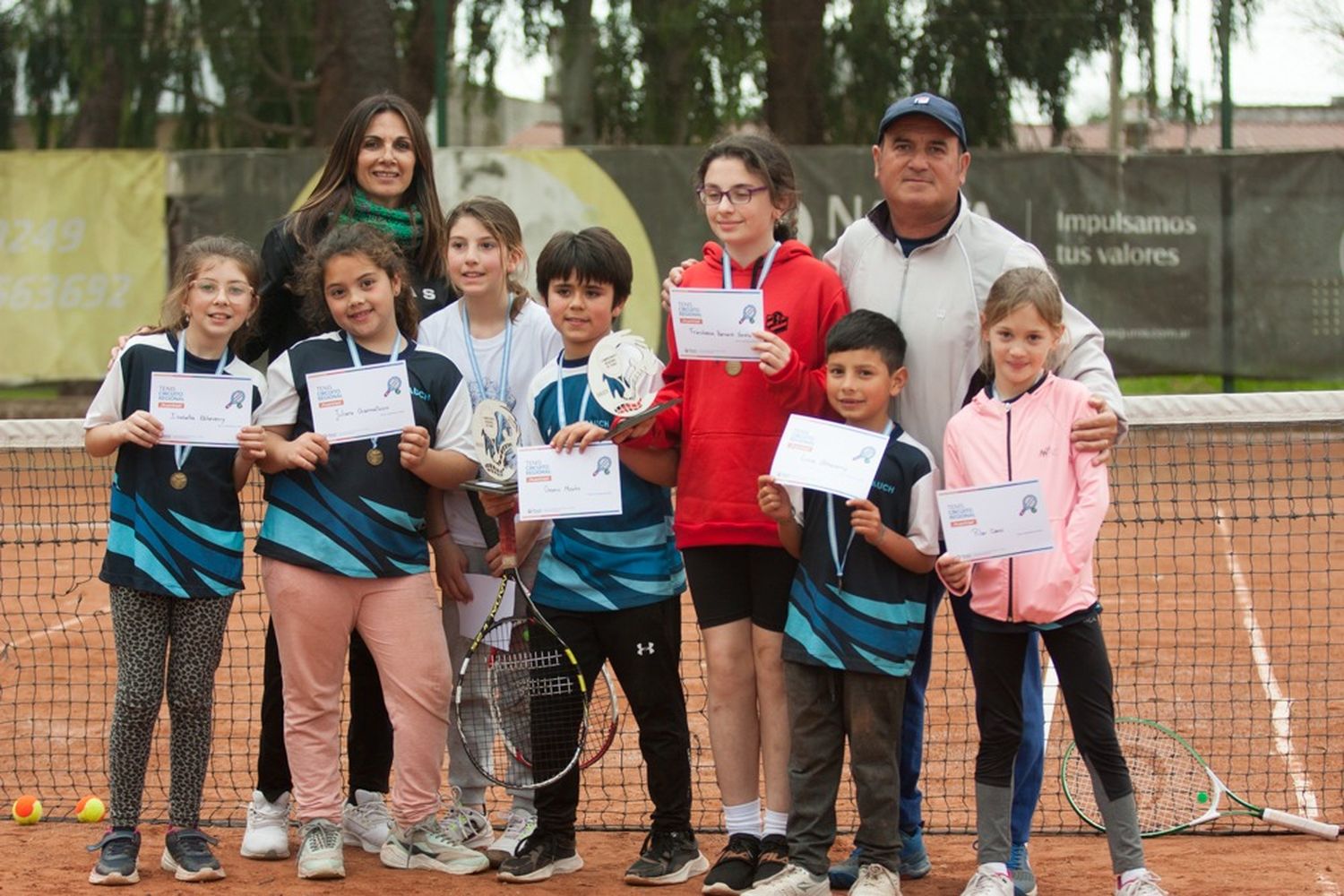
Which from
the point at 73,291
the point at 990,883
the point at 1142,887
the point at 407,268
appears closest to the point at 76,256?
the point at 73,291

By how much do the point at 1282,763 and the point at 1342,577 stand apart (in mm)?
3769

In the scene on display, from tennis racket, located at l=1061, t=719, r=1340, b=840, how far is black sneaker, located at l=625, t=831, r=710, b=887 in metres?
1.19

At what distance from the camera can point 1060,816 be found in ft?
17.2

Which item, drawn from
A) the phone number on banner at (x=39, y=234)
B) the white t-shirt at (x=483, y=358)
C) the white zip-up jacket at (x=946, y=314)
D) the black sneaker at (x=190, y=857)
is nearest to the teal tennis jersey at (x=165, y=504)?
the white t-shirt at (x=483, y=358)

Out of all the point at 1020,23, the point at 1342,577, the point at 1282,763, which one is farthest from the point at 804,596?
the point at 1020,23

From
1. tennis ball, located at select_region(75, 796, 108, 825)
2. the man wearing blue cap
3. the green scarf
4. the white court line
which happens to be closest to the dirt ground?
tennis ball, located at select_region(75, 796, 108, 825)

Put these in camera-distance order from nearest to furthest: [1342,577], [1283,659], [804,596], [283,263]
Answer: [804,596]
[283,263]
[1283,659]
[1342,577]

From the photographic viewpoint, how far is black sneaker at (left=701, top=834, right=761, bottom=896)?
14.1ft

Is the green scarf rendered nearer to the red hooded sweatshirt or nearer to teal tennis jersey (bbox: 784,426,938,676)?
the red hooded sweatshirt

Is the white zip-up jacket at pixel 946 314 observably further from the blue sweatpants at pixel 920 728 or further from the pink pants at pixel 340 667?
the pink pants at pixel 340 667

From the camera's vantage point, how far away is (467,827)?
481 cm

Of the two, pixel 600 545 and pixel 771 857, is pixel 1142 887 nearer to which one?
pixel 771 857

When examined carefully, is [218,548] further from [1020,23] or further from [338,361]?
[1020,23]

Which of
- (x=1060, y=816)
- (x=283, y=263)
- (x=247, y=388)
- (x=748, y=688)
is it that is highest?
(x=283, y=263)
